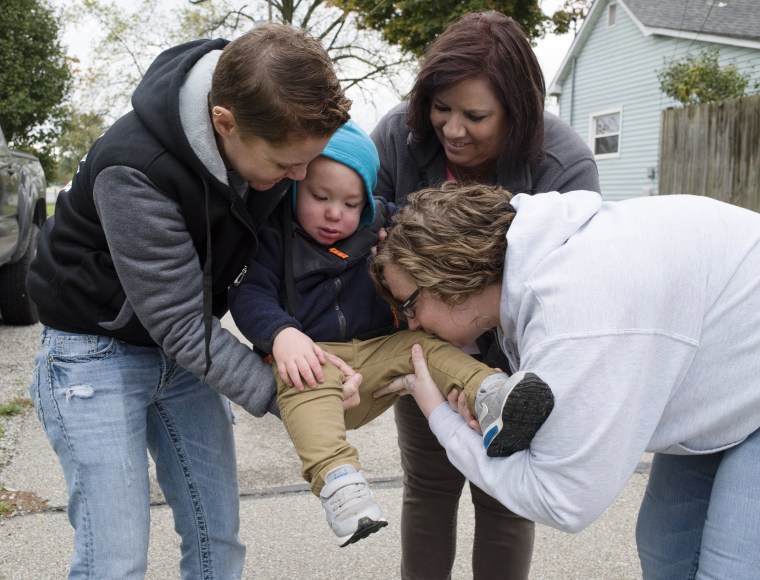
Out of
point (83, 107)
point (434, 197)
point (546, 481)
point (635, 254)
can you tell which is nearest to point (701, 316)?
point (635, 254)

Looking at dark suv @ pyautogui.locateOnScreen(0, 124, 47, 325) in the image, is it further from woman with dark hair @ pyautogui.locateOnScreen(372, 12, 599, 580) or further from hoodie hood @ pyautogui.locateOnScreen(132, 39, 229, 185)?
hoodie hood @ pyautogui.locateOnScreen(132, 39, 229, 185)

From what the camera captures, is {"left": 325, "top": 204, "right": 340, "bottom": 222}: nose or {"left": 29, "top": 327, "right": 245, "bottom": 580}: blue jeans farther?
{"left": 325, "top": 204, "right": 340, "bottom": 222}: nose

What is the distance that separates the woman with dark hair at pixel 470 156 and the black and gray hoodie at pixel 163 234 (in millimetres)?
542

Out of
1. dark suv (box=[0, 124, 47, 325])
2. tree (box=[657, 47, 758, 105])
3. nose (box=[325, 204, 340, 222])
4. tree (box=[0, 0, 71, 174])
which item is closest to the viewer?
nose (box=[325, 204, 340, 222])

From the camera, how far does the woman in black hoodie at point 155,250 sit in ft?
5.72

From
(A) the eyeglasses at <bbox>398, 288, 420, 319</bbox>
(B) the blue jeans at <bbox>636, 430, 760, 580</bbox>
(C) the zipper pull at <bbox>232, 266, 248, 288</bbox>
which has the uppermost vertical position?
(C) the zipper pull at <bbox>232, 266, 248, 288</bbox>

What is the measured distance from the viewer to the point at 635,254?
1.58m

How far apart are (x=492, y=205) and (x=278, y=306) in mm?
651

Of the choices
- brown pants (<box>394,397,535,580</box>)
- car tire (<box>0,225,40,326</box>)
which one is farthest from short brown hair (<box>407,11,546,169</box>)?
car tire (<box>0,225,40,326</box>)

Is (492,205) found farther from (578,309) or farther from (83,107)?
(83,107)

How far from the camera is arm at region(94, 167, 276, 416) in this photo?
1.75 meters

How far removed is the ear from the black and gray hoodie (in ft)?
0.07

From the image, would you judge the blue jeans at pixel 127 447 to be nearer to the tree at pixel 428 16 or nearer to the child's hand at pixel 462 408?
the child's hand at pixel 462 408

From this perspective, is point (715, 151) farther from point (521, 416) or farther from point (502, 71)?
point (521, 416)
